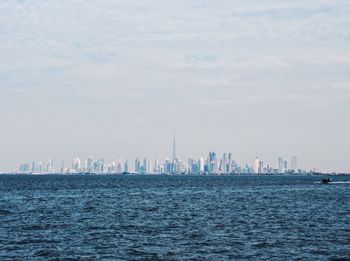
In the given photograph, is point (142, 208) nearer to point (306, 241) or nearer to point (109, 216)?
point (109, 216)

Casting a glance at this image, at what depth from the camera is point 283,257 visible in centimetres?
4428

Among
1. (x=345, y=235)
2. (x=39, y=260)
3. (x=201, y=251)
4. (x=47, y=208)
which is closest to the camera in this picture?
(x=39, y=260)

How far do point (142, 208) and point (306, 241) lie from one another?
1571 inches

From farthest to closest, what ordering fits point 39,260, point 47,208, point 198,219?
point 47,208 → point 198,219 → point 39,260

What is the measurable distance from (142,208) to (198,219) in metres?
19.1

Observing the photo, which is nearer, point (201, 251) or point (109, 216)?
point (201, 251)

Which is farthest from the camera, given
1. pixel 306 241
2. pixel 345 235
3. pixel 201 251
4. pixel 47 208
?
pixel 47 208

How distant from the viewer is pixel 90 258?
43.8 meters

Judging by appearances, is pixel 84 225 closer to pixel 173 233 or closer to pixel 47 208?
pixel 173 233

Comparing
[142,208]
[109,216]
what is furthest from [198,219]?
[142,208]

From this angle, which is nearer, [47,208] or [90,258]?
[90,258]

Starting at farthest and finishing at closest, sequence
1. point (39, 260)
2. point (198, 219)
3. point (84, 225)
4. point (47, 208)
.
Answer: point (47, 208) < point (198, 219) < point (84, 225) < point (39, 260)

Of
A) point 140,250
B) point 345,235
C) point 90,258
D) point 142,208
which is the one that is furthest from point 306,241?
point 142,208

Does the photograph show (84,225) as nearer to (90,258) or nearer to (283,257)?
(90,258)
